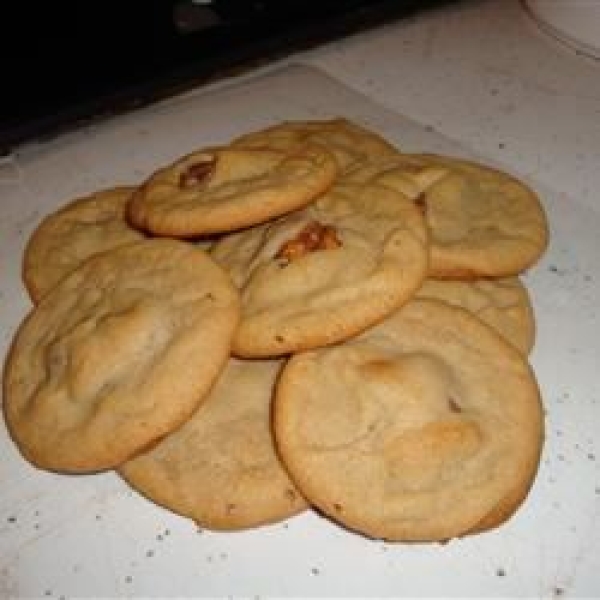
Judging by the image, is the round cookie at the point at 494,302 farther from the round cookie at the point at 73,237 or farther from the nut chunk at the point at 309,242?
the round cookie at the point at 73,237

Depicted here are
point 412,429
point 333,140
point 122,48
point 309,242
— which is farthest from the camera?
point 122,48

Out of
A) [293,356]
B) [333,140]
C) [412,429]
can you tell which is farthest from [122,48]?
[412,429]

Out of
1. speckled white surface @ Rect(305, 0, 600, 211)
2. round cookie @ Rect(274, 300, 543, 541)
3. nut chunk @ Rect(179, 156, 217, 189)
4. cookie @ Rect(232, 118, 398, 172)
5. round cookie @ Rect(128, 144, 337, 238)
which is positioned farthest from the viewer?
speckled white surface @ Rect(305, 0, 600, 211)

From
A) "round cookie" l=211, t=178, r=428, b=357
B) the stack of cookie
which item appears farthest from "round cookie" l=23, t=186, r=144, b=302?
"round cookie" l=211, t=178, r=428, b=357

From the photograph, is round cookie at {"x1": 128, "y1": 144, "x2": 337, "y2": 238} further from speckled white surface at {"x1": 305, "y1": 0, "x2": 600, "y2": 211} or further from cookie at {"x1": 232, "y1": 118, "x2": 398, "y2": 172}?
speckled white surface at {"x1": 305, "y1": 0, "x2": 600, "y2": 211}

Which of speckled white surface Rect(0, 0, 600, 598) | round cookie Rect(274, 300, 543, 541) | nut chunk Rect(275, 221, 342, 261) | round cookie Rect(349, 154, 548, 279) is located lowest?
speckled white surface Rect(0, 0, 600, 598)

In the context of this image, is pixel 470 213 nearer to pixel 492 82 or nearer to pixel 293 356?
pixel 293 356

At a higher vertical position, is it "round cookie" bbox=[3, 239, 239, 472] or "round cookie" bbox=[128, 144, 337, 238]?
"round cookie" bbox=[128, 144, 337, 238]
